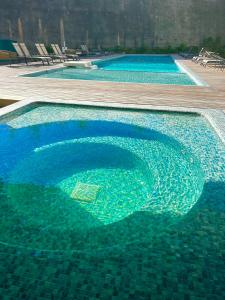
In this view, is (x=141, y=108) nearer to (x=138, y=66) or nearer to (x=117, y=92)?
(x=117, y=92)

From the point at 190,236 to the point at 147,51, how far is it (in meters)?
23.1

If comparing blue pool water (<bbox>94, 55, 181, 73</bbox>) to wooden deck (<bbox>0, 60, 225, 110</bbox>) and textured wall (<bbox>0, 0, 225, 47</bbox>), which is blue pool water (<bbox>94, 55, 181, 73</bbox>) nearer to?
wooden deck (<bbox>0, 60, 225, 110</bbox>)

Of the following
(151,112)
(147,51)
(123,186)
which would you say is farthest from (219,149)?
(147,51)

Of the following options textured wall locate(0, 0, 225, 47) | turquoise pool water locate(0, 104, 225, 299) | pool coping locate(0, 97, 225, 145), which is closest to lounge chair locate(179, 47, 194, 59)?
textured wall locate(0, 0, 225, 47)

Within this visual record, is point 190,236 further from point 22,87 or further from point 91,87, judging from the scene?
point 22,87

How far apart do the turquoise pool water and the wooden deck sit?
64 centimetres

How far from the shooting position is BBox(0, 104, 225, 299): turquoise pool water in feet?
5.67

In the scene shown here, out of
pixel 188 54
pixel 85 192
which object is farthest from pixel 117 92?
pixel 188 54

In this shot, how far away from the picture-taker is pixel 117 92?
654 centimetres

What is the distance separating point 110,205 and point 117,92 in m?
4.14

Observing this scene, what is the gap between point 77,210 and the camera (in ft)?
9.23

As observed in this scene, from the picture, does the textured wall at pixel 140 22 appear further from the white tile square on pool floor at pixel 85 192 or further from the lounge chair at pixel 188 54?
the white tile square on pool floor at pixel 85 192

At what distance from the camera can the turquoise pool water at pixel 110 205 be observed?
1.73 metres

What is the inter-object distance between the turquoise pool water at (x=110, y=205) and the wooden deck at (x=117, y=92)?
2.10 feet
